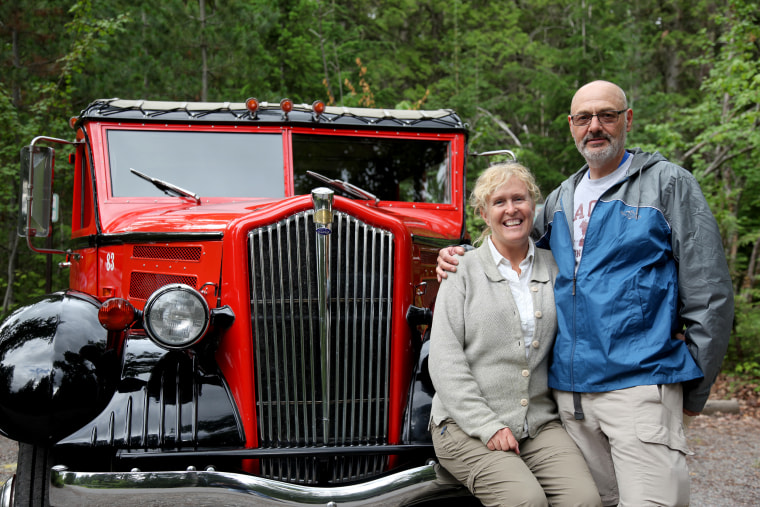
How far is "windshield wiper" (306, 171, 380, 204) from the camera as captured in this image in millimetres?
3750

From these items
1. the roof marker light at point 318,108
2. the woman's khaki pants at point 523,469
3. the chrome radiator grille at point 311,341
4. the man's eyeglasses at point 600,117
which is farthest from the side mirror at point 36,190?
the man's eyeglasses at point 600,117

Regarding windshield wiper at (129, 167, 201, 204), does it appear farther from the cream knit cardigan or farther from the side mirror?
the cream knit cardigan

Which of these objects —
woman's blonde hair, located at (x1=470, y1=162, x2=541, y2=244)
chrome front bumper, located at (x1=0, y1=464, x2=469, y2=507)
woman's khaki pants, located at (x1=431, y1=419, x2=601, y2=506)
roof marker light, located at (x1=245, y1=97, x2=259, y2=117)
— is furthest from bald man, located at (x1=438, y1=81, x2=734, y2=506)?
roof marker light, located at (x1=245, y1=97, x2=259, y2=117)

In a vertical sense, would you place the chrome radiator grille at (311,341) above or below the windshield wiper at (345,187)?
below

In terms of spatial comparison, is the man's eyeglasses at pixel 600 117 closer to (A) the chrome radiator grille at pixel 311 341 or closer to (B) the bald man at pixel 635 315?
(B) the bald man at pixel 635 315

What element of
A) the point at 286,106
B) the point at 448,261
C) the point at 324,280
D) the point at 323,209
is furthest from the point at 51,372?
the point at 286,106

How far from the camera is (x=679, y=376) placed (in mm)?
2350

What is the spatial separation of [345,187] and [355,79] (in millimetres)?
10746

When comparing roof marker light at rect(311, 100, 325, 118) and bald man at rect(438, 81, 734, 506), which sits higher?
roof marker light at rect(311, 100, 325, 118)

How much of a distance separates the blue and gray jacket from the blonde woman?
0.41 feet

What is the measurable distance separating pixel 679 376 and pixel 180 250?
7.67 ft

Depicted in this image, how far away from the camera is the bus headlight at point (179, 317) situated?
265 cm

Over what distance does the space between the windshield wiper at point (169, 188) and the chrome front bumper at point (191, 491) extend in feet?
5.72

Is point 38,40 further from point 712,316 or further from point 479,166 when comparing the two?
point 712,316
